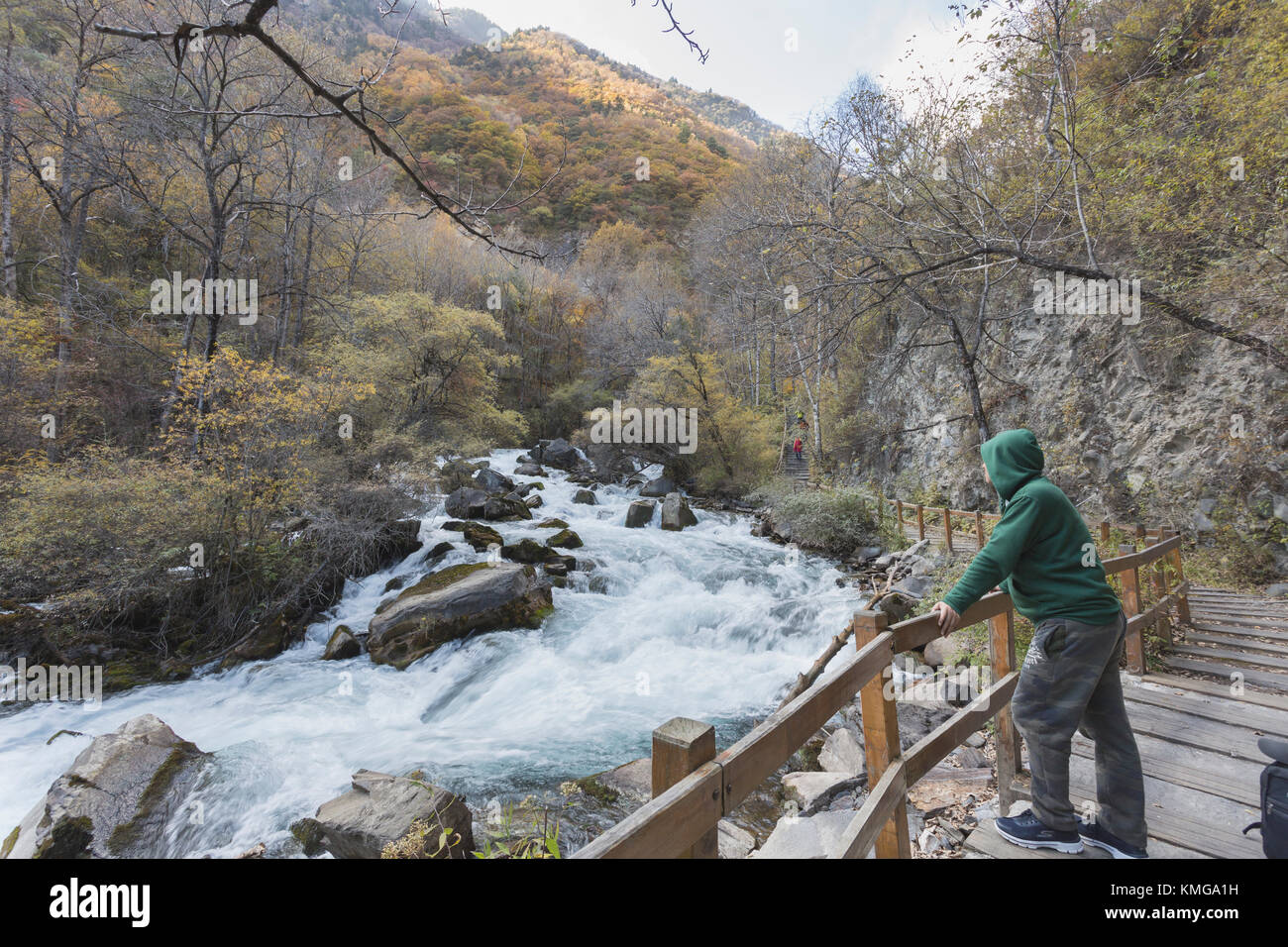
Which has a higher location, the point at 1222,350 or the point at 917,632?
the point at 1222,350

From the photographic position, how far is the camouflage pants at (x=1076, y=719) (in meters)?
2.30

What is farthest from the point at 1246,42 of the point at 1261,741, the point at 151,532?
the point at 151,532

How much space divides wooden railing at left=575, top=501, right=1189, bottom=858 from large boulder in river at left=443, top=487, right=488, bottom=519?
13.5 m

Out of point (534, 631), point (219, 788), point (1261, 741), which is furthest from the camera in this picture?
point (534, 631)

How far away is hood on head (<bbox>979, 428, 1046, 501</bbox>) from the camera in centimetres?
249

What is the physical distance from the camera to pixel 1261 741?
197 cm

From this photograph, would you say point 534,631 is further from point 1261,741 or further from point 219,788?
point 1261,741

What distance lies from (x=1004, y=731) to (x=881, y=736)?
4.40 ft

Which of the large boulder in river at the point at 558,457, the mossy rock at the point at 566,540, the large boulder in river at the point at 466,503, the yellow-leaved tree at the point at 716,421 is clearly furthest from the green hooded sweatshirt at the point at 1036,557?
the large boulder in river at the point at 558,457

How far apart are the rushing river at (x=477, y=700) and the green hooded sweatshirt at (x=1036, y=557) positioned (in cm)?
474

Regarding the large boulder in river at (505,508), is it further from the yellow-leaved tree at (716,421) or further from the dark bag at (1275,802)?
the dark bag at (1275,802)

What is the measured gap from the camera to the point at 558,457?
23.1 m

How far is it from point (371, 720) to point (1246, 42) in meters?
15.2

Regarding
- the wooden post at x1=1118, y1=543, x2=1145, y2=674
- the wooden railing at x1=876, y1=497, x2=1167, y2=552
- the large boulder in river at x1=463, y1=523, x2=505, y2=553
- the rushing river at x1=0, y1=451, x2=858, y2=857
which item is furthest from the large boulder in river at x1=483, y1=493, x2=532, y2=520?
the wooden post at x1=1118, y1=543, x2=1145, y2=674
